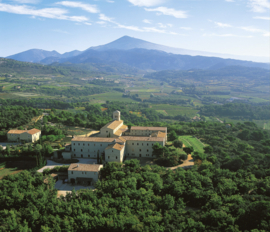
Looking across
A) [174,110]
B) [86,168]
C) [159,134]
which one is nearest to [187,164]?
[159,134]

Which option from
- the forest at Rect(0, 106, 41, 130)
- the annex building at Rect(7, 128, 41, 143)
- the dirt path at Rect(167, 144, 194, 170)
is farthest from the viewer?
the forest at Rect(0, 106, 41, 130)

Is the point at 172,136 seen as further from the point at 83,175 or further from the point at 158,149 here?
the point at 83,175

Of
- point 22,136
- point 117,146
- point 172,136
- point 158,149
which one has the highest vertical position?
point 117,146

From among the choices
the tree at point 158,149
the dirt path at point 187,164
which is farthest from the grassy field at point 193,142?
the tree at point 158,149

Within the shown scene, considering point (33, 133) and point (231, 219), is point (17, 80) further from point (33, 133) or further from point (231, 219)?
point (231, 219)

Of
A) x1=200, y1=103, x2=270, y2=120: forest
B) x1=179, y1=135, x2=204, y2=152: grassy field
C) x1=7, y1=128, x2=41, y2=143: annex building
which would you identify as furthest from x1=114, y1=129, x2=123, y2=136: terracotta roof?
x1=200, y1=103, x2=270, y2=120: forest

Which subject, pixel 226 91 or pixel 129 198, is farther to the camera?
pixel 226 91

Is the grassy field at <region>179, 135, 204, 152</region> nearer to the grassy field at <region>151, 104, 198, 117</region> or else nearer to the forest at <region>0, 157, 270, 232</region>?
the forest at <region>0, 157, 270, 232</region>

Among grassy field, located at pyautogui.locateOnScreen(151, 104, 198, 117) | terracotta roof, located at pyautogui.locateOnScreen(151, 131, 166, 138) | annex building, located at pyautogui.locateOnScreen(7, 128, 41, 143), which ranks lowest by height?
grassy field, located at pyautogui.locateOnScreen(151, 104, 198, 117)

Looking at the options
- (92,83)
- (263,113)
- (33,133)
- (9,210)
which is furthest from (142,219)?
(92,83)
